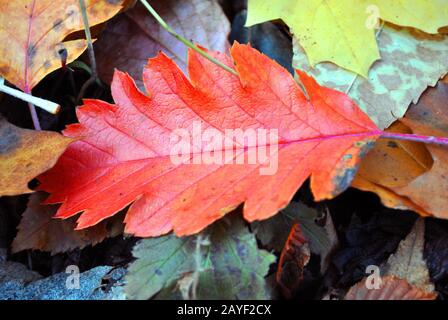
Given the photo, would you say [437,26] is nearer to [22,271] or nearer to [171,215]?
[171,215]

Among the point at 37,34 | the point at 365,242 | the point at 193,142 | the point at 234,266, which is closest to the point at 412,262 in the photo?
the point at 365,242

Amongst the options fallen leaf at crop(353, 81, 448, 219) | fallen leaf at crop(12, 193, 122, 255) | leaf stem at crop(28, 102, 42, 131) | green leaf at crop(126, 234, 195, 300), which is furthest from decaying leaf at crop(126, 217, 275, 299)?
leaf stem at crop(28, 102, 42, 131)

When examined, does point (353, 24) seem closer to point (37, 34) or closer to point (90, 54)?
point (90, 54)

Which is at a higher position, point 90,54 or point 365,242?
point 90,54

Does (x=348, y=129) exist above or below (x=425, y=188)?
above

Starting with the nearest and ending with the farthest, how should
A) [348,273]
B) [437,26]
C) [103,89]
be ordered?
[348,273], [437,26], [103,89]

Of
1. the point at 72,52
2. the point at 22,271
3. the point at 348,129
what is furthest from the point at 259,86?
the point at 22,271
